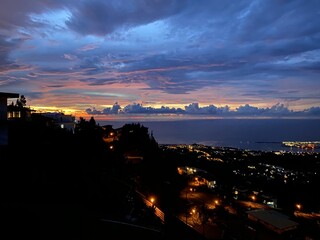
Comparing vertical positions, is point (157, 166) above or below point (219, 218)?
above

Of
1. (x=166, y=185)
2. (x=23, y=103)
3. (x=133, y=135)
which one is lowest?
(x=166, y=185)

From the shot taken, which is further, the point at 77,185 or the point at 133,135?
the point at 133,135

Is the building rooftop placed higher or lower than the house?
lower

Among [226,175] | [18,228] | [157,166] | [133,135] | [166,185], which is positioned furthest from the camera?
[226,175]

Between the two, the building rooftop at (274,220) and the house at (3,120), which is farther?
the building rooftop at (274,220)

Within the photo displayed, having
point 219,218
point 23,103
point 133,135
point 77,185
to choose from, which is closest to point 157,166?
point 219,218

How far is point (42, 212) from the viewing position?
14.9 ft

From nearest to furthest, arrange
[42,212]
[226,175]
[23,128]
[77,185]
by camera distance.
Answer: [42,212] → [77,185] → [23,128] → [226,175]

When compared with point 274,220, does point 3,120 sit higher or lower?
higher

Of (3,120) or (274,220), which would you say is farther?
(274,220)

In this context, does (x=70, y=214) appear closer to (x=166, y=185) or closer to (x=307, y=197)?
(x=166, y=185)

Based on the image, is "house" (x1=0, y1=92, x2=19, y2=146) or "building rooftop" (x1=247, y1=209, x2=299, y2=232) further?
"building rooftop" (x1=247, y1=209, x2=299, y2=232)

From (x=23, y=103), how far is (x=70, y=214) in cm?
3002

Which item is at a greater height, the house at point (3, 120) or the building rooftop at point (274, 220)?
the house at point (3, 120)
